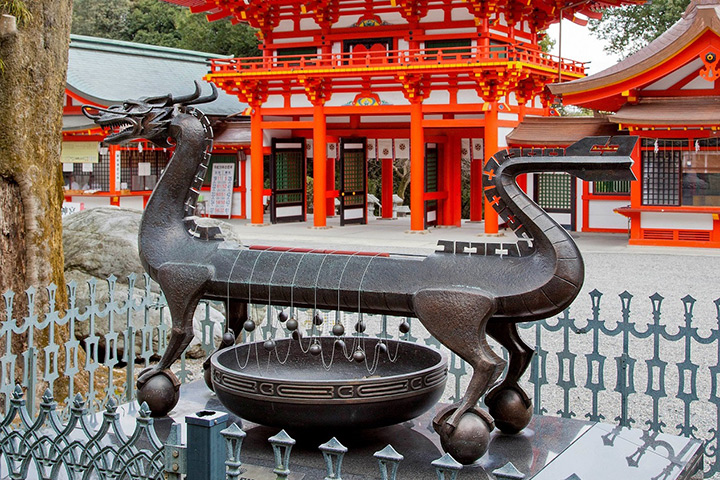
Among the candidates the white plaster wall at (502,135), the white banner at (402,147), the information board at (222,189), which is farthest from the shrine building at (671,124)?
the information board at (222,189)

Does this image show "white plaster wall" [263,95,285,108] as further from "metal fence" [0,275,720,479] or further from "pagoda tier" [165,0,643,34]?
"metal fence" [0,275,720,479]

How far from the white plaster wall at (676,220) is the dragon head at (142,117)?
13.3m

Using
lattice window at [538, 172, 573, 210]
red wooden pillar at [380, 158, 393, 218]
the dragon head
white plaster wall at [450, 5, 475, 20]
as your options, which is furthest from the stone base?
red wooden pillar at [380, 158, 393, 218]

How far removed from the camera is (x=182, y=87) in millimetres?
26641

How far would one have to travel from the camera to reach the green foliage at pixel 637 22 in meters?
27.5

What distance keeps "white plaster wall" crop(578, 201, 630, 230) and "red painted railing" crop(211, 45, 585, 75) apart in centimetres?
315

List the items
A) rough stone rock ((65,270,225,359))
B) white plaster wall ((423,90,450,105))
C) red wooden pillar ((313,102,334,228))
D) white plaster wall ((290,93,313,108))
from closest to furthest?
rough stone rock ((65,270,225,359)), white plaster wall ((423,90,450,105)), red wooden pillar ((313,102,334,228)), white plaster wall ((290,93,313,108))

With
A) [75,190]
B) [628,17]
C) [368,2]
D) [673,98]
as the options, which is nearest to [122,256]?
[673,98]

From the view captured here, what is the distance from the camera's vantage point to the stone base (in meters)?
4.20

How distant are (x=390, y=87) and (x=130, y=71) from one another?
9686mm

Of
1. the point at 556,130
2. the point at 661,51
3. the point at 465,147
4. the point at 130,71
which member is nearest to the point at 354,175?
the point at 465,147

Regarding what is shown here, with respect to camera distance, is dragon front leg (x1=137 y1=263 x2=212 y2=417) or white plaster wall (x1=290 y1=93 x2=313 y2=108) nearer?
dragon front leg (x1=137 y1=263 x2=212 y2=417)

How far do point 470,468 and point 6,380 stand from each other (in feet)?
9.80

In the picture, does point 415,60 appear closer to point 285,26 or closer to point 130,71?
point 285,26
